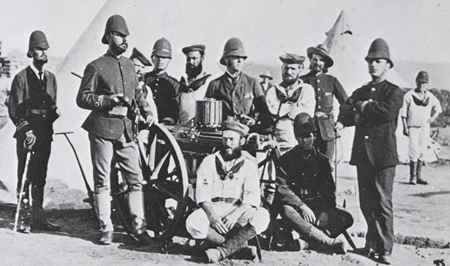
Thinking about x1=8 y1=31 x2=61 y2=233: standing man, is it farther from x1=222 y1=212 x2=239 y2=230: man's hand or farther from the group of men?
x1=222 y1=212 x2=239 y2=230: man's hand

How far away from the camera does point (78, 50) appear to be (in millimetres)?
5180

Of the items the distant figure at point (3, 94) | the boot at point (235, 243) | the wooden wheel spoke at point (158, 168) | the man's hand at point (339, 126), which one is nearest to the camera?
the boot at point (235, 243)

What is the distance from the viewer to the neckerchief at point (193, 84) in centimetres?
478

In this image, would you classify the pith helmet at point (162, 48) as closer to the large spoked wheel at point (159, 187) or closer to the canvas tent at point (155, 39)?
the canvas tent at point (155, 39)

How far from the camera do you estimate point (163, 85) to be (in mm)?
4852

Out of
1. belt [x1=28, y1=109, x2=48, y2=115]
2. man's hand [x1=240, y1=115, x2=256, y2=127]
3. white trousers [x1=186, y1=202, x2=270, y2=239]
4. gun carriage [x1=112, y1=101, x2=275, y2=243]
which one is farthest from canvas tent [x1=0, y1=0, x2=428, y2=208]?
white trousers [x1=186, y1=202, x2=270, y2=239]

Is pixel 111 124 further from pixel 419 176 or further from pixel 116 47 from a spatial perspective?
pixel 419 176

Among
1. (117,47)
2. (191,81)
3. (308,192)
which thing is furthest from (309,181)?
(117,47)

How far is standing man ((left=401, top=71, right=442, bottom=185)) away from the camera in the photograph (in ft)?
16.0

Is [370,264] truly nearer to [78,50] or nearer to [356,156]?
[356,156]

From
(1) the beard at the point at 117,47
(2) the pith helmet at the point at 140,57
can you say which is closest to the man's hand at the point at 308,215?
(1) the beard at the point at 117,47

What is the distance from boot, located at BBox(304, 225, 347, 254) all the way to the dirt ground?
0.05 metres

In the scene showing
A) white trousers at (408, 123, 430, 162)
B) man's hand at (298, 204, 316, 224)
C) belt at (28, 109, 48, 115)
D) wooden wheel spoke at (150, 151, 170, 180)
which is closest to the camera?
man's hand at (298, 204, 316, 224)

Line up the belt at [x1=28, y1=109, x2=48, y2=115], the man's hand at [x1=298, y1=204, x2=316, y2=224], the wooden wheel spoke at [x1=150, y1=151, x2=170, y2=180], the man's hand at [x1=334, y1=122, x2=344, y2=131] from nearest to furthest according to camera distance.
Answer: the man's hand at [x1=298, y1=204, x2=316, y2=224] < the man's hand at [x1=334, y1=122, x2=344, y2=131] < the wooden wheel spoke at [x1=150, y1=151, x2=170, y2=180] < the belt at [x1=28, y1=109, x2=48, y2=115]
